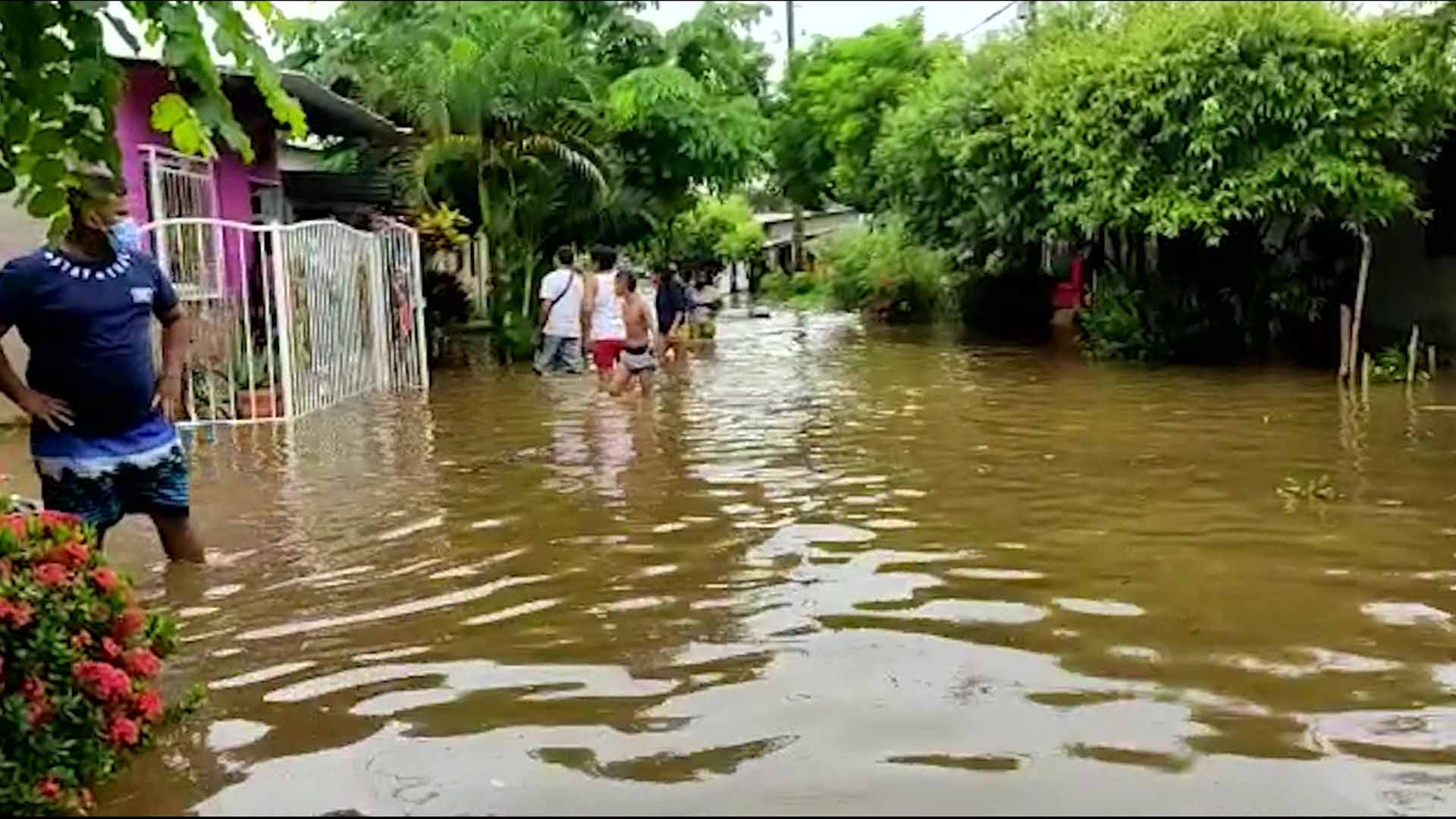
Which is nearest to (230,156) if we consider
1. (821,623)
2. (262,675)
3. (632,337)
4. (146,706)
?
(632,337)

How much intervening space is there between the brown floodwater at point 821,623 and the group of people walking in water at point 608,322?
339 centimetres

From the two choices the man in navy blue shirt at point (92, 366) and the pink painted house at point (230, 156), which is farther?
the pink painted house at point (230, 156)

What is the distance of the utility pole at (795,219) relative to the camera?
45.5 meters

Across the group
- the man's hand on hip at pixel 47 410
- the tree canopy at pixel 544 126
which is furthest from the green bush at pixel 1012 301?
the man's hand on hip at pixel 47 410

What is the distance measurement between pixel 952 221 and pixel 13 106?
1950 centimetres

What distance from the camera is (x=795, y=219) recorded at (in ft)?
183

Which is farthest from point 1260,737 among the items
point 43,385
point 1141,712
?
point 43,385

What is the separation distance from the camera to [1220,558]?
Result: 716 centimetres

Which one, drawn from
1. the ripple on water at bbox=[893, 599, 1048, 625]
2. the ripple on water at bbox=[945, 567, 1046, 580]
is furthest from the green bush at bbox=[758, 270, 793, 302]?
the ripple on water at bbox=[893, 599, 1048, 625]

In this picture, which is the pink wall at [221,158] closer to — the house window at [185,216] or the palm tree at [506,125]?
the house window at [185,216]

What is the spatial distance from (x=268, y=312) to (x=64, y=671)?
32.7ft

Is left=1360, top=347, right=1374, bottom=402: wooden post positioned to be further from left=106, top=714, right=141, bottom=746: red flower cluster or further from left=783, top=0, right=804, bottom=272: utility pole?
left=783, top=0, right=804, bottom=272: utility pole

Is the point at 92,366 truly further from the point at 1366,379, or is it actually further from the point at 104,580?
the point at 1366,379

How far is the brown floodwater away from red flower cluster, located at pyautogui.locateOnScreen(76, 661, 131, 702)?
0.26m
